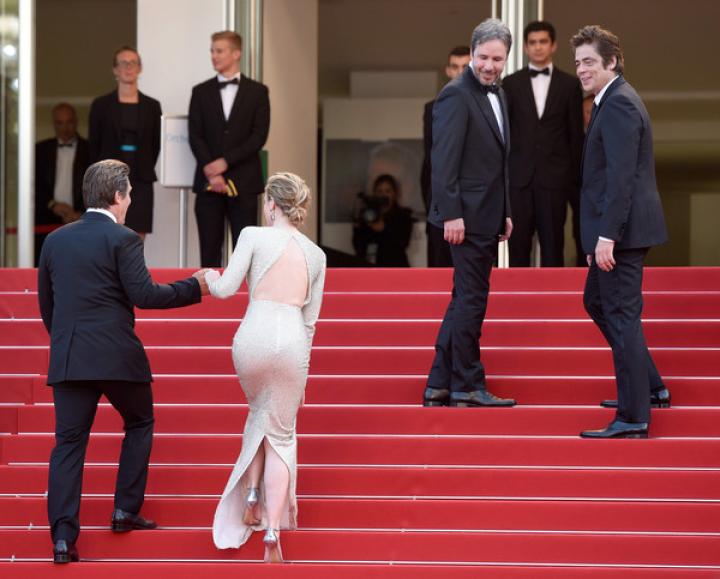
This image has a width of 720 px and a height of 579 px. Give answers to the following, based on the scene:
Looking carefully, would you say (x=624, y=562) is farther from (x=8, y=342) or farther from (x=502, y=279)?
(x=8, y=342)

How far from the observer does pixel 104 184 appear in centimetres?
559

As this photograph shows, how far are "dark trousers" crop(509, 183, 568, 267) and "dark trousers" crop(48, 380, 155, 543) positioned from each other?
4.17 meters

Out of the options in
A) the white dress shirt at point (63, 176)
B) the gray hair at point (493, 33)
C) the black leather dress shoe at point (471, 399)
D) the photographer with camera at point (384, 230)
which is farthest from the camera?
the photographer with camera at point (384, 230)

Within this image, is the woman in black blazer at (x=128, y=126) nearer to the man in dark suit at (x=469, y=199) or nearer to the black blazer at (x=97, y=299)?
the man in dark suit at (x=469, y=199)

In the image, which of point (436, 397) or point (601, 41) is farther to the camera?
point (436, 397)

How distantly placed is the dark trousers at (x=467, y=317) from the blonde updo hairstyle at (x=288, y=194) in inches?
48.4

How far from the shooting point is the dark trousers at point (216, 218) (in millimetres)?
9836

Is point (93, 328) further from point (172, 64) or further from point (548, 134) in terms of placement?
point (172, 64)

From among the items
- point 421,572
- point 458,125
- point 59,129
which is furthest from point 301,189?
point 59,129

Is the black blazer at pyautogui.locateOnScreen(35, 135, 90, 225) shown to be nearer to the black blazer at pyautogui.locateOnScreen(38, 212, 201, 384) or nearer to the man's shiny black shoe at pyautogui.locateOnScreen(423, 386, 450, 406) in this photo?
the man's shiny black shoe at pyautogui.locateOnScreen(423, 386, 450, 406)

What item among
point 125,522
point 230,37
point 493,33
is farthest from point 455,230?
point 230,37

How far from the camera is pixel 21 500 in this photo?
6062 millimetres

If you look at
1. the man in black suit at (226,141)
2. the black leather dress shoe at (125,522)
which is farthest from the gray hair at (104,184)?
the man in black suit at (226,141)

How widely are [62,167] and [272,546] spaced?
6714 millimetres
